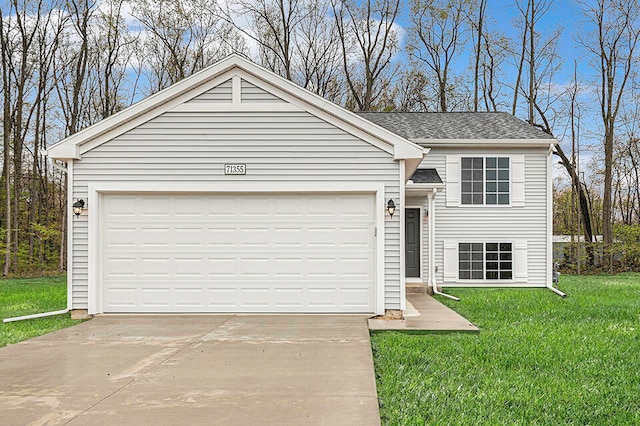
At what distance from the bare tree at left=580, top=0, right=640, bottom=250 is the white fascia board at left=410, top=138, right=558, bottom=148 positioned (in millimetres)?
9234

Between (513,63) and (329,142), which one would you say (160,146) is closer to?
(329,142)

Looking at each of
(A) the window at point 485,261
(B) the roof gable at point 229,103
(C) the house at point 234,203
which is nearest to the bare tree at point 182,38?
(A) the window at point 485,261

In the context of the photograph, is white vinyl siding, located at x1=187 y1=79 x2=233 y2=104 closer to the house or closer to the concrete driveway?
the house

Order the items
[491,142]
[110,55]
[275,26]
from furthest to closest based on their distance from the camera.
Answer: [275,26]
[110,55]
[491,142]

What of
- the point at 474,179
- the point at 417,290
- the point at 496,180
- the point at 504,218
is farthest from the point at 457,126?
the point at 417,290

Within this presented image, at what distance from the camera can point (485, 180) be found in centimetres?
1544

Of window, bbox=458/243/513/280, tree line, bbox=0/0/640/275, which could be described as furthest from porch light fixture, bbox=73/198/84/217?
tree line, bbox=0/0/640/275

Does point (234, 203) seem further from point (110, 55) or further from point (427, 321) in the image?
point (110, 55)

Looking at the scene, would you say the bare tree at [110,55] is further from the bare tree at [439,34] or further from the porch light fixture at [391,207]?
the porch light fixture at [391,207]

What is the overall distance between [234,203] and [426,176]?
20.9 feet

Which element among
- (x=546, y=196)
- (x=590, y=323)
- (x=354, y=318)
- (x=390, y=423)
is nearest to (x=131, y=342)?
(x=354, y=318)

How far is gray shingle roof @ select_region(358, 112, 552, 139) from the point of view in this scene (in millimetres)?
15430

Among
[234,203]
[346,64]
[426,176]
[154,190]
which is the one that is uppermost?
[346,64]

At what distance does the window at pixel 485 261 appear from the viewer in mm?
15547
